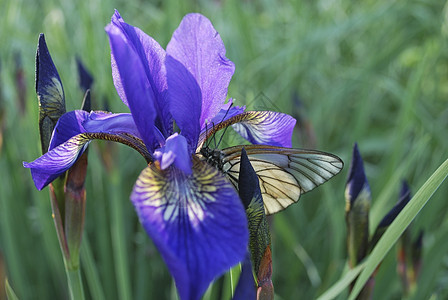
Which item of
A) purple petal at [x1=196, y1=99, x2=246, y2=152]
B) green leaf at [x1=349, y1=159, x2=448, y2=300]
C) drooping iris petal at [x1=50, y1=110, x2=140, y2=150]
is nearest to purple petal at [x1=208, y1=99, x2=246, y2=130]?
purple petal at [x1=196, y1=99, x2=246, y2=152]

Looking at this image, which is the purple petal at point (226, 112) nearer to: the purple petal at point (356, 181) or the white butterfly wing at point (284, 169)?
the white butterfly wing at point (284, 169)

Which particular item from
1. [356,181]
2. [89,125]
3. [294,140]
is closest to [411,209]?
[356,181]

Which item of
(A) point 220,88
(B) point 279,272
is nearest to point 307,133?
(B) point 279,272

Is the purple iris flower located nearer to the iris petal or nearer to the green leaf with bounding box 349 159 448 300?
the iris petal

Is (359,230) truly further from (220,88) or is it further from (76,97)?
(76,97)

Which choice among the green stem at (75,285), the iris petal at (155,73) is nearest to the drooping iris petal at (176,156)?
the iris petal at (155,73)
